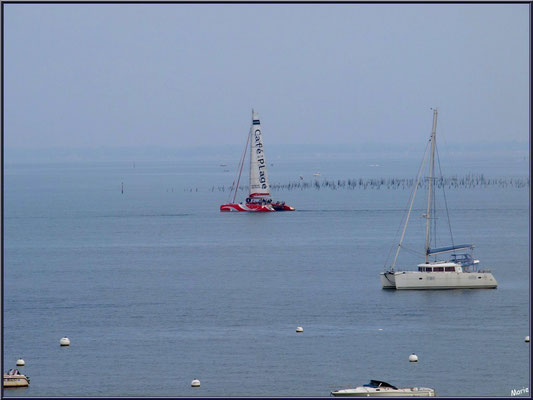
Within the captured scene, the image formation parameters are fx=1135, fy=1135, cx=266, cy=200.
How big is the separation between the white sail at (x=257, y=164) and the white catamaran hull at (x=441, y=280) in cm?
7290

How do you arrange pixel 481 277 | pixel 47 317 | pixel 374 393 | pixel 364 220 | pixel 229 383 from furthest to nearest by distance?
pixel 364 220, pixel 481 277, pixel 47 317, pixel 229 383, pixel 374 393

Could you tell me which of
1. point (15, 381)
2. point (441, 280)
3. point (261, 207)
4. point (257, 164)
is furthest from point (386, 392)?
point (261, 207)

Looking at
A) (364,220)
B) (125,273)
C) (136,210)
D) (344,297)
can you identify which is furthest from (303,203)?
(344,297)

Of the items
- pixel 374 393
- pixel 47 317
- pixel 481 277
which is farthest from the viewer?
pixel 481 277

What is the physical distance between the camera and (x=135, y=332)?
6556cm

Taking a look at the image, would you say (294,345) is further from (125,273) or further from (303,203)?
(303,203)

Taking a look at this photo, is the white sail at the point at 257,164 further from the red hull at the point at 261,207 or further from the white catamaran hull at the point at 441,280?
the white catamaran hull at the point at 441,280

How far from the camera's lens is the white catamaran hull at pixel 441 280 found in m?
76.6

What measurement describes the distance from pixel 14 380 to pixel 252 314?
22.7 m

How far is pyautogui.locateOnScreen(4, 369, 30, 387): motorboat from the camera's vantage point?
5159 centimetres

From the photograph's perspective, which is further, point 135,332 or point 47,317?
point 47,317

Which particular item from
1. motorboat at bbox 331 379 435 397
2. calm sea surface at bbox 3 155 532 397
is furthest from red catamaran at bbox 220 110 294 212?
motorboat at bbox 331 379 435 397

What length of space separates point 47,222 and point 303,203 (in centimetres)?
4577

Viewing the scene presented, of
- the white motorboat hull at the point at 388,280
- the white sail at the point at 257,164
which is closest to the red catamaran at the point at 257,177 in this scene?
the white sail at the point at 257,164
